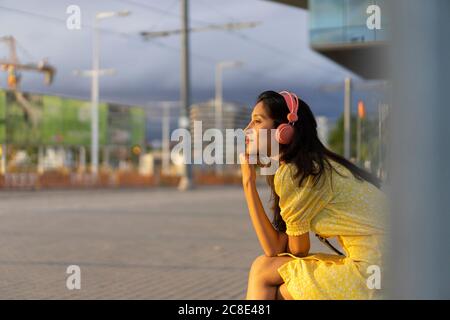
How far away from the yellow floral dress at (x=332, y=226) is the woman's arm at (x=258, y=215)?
0.10 m

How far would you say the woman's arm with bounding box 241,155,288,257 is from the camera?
6.84 ft

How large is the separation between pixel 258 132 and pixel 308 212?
0.27m

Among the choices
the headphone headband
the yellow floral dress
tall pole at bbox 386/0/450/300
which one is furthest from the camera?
the headphone headband

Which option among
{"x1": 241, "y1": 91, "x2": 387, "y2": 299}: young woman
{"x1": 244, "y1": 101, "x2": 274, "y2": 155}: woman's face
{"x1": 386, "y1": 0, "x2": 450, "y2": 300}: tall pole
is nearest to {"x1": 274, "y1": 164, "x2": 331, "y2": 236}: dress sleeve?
{"x1": 241, "y1": 91, "x2": 387, "y2": 299}: young woman

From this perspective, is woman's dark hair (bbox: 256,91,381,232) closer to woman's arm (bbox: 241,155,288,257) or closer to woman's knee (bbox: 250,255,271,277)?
woman's arm (bbox: 241,155,288,257)

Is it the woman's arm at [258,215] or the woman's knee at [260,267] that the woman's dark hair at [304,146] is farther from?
the woman's knee at [260,267]

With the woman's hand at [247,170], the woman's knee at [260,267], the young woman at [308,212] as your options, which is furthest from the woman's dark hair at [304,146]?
the woman's knee at [260,267]

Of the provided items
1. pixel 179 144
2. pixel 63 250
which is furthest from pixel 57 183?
pixel 179 144

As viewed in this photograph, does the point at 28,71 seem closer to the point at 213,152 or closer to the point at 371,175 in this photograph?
the point at 213,152

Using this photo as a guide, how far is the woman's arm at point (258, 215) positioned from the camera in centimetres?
209

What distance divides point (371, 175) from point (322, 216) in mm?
254

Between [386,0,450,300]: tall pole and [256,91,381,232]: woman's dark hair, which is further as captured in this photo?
[256,91,381,232]: woman's dark hair

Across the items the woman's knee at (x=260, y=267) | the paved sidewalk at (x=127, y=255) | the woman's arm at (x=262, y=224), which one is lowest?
the paved sidewalk at (x=127, y=255)

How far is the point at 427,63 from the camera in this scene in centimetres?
128
